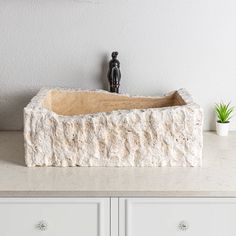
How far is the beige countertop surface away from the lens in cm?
144

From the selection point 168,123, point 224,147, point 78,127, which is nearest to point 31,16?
point 78,127

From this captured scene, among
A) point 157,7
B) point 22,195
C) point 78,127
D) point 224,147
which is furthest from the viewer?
point 157,7

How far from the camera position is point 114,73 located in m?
1.95

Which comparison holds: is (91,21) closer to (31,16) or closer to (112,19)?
(112,19)

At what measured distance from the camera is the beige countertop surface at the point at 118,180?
4.72 feet

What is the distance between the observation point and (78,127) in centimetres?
159

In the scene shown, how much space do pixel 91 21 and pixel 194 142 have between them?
2.20 feet
